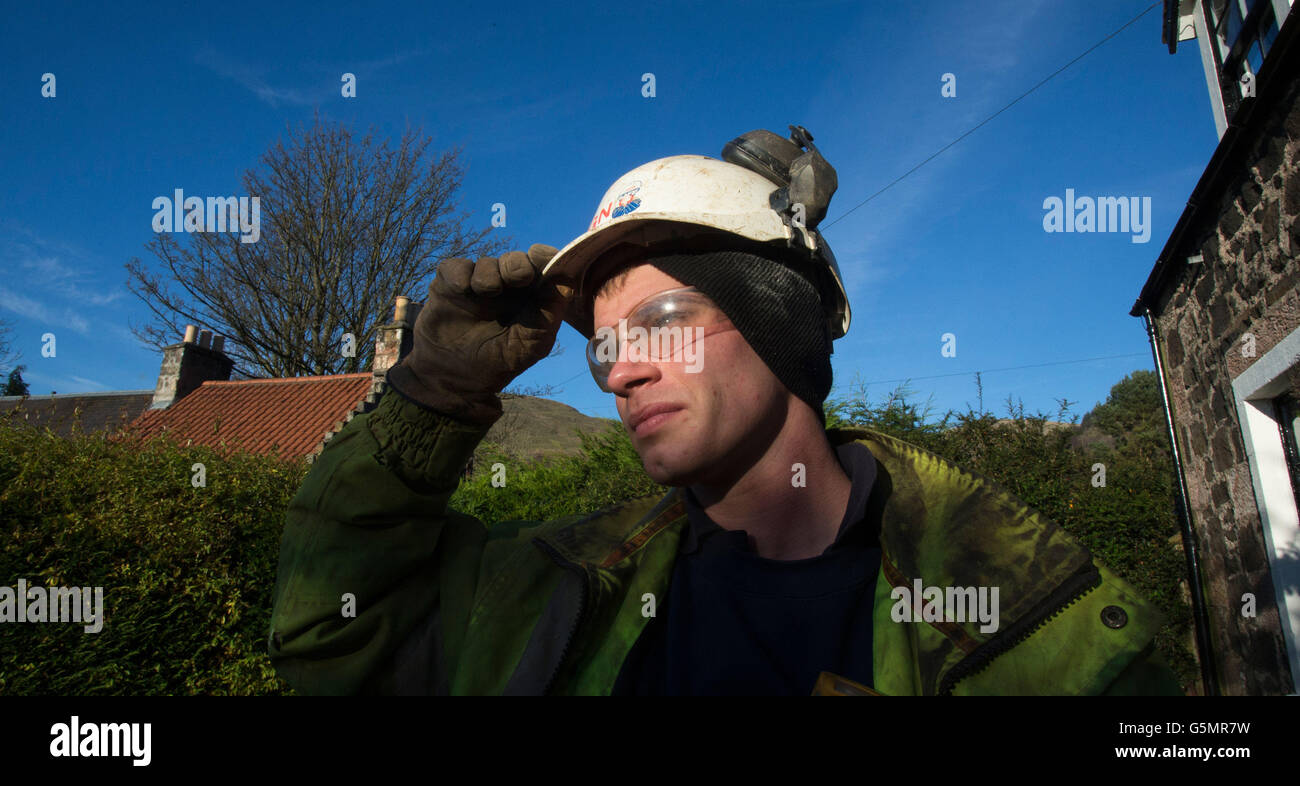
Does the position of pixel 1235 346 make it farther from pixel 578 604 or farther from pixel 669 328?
pixel 578 604

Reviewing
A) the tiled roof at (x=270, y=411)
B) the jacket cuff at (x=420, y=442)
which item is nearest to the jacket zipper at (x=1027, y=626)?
the jacket cuff at (x=420, y=442)

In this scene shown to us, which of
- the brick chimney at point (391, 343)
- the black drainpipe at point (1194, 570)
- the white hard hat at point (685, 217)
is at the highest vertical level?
the brick chimney at point (391, 343)

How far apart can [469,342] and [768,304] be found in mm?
869

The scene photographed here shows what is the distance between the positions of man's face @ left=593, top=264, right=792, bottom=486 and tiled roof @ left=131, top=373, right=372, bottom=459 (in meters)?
14.3

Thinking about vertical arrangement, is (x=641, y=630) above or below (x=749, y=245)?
Result: below

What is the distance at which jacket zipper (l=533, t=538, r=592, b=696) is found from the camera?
63.2 inches

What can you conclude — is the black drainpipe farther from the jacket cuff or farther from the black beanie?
the jacket cuff

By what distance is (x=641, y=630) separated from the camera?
1.72 m

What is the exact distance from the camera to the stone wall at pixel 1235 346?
14.8ft

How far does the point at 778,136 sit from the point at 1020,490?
7.66 metres

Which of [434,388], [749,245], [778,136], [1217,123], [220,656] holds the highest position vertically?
[1217,123]

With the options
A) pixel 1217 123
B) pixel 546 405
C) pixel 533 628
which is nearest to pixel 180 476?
pixel 533 628

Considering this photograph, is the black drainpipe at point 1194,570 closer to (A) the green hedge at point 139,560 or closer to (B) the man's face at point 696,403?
(B) the man's face at point 696,403
